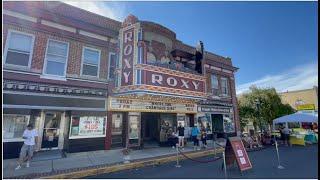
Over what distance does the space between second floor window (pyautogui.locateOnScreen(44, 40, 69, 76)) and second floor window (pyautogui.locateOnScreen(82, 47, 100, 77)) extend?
1095 mm

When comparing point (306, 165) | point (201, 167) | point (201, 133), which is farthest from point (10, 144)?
point (306, 165)

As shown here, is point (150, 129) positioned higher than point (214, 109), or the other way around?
point (214, 109)

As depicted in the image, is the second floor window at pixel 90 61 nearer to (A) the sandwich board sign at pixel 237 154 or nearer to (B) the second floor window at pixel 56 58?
(B) the second floor window at pixel 56 58

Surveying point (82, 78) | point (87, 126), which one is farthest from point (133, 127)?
point (82, 78)

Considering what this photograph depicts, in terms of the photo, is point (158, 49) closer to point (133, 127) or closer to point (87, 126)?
point (133, 127)

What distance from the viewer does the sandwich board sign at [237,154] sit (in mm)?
7977

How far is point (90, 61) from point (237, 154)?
9853 millimetres

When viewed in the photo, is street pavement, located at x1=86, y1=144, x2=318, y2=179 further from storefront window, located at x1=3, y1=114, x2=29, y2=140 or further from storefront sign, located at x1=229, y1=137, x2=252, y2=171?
storefront window, located at x1=3, y1=114, x2=29, y2=140

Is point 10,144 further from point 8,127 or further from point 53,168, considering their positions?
point 53,168

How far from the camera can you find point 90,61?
12695 mm

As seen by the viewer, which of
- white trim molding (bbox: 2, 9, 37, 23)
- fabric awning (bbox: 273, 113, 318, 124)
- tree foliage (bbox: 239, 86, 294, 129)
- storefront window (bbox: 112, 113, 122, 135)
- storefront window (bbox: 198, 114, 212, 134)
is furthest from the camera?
tree foliage (bbox: 239, 86, 294, 129)

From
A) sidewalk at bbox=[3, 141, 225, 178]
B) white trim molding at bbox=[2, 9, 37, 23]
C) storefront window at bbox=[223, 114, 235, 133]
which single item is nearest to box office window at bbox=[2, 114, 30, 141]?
sidewalk at bbox=[3, 141, 225, 178]

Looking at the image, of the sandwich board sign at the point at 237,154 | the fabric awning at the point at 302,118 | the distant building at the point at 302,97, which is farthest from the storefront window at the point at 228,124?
the distant building at the point at 302,97

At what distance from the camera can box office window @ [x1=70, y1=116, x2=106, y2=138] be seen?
1151 cm
